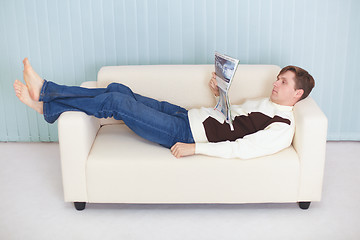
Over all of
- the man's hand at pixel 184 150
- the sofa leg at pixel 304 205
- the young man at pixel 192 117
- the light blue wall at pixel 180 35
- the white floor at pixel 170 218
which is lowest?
the white floor at pixel 170 218

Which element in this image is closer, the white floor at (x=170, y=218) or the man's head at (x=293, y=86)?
the white floor at (x=170, y=218)

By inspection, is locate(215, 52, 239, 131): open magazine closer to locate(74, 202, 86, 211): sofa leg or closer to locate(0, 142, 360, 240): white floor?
locate(0, 142, 360, 240): white floor

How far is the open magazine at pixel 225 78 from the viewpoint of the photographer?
2.21 meters

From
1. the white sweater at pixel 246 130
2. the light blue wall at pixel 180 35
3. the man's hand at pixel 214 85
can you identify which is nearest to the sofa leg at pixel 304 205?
the white sweater at pixel 246 130

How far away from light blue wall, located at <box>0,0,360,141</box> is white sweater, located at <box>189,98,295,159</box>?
0.70 metres

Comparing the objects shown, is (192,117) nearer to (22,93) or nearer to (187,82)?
(187,82)

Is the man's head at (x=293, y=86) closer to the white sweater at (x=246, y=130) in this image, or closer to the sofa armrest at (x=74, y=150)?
the white sweater at (x=246, y=130)

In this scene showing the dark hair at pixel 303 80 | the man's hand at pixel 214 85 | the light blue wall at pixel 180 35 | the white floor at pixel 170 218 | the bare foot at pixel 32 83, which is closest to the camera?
the white floor at pixel 170 218

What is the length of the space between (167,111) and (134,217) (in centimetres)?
62

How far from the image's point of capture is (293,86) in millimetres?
2395

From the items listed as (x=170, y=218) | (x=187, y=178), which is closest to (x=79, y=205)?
(x=170, y=218)

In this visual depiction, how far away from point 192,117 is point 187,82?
32 cm

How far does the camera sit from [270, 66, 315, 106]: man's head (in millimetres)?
2389

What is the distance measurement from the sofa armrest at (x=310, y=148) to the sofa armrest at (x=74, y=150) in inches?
41.4
